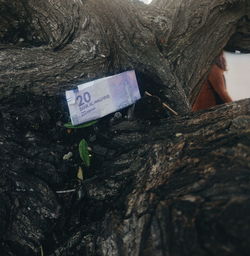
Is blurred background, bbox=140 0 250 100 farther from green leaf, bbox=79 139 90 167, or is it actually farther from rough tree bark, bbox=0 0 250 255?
green leaf, bbox=79 139 90 167

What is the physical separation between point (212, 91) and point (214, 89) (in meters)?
0.03

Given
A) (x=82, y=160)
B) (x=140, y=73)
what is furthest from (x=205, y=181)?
(x=140, y=73)

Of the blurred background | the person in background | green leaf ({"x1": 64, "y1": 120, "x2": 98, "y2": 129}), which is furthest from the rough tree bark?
the blurred background

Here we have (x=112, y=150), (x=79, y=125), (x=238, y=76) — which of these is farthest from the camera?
(x=238, y=76)

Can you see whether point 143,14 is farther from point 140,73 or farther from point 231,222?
point 231,222

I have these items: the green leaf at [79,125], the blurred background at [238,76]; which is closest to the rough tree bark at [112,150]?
the green leaf at [79,125]

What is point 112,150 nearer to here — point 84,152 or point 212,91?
point 84,152

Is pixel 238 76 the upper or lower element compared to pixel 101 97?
lower

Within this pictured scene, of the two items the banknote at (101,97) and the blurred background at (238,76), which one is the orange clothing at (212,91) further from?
the banknote at (101,97)

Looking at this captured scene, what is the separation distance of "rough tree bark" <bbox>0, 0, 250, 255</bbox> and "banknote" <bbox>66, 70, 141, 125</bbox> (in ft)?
0.19

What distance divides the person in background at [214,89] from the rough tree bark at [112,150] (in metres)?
1.10

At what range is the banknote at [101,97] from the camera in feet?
5.13

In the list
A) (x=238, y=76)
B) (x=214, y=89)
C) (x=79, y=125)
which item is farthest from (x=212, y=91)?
(x=79, y=125)

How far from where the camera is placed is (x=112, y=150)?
4.75ft
